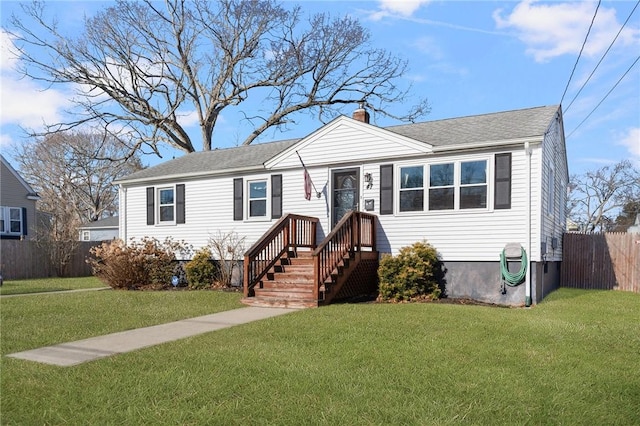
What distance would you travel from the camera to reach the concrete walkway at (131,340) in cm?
505

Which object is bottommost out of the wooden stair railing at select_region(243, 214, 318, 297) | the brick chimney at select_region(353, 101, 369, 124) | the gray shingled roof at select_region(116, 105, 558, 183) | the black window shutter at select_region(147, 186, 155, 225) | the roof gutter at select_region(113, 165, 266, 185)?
the wooden stair railing at select_region(243, 214, 318, 297)

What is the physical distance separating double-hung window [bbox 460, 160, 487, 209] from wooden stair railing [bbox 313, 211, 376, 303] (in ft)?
7.39

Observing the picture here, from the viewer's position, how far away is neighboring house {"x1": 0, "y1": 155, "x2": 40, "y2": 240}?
74.1 feet

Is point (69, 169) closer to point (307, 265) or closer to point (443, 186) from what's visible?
point (307, 265)

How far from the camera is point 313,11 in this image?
2450 cm

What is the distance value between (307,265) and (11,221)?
19681 millimetres

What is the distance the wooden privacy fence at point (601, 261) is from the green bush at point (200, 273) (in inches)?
433

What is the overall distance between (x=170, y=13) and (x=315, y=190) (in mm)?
17402

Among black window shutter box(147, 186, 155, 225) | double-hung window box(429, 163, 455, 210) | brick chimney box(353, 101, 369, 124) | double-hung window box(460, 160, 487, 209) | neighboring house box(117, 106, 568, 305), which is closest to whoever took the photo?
neighboring house box(117, 106, 568, 305)

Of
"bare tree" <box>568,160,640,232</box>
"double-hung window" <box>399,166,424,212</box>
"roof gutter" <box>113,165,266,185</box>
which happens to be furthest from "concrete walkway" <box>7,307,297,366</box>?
"bare tree" <box>568,160,640,232</box>

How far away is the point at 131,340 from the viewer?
5918mm

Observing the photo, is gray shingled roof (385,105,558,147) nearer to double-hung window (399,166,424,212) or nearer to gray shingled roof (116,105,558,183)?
gray shingled roof (116,105,558,183)

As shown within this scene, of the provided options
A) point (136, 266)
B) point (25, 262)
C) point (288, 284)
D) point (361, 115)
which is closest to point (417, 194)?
point (361, 115)

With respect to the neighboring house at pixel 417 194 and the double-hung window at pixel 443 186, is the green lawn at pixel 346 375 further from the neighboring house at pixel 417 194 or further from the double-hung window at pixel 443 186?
the double-hung window at pixel 443 186
